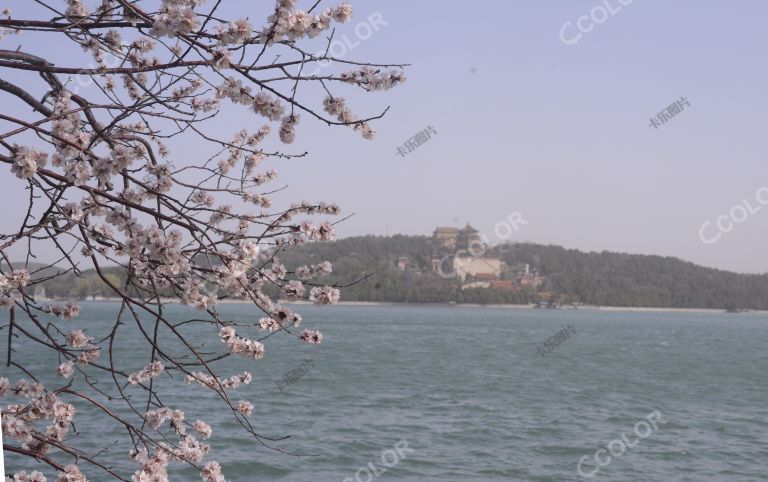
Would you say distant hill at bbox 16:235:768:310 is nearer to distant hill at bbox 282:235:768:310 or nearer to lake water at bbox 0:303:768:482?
distant hill at bbox 282:235:768:310

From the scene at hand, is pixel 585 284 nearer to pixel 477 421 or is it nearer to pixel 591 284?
pixel 591 284

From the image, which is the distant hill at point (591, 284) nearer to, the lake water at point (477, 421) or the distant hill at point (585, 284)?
the distant hill at point (585, 284)

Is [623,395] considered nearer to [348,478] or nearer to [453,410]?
[453,410]

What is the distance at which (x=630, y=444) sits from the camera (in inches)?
635

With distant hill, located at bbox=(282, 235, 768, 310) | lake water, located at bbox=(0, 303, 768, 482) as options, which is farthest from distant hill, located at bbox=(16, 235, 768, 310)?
lake water, located at bbox=(0, 303, 768, 482)

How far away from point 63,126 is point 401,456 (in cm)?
1161

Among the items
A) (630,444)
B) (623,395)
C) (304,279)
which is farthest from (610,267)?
(304,279)

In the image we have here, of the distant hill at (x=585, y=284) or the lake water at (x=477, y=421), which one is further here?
the distant hill at (x=585, y=284)

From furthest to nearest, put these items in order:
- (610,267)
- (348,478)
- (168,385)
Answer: (610,267), (168,385), (348,478)

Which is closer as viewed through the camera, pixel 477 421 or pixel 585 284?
pixel 477 421

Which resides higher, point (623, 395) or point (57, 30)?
point (57, 30)

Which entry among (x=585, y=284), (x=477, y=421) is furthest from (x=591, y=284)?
(x=477, y=421)

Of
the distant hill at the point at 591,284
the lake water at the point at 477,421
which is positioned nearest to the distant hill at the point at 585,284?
the distant hill at the point at 591,284

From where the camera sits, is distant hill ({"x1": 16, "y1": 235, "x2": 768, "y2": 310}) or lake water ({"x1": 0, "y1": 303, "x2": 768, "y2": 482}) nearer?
lake water ({"x1": 0, "y1": 303, "x2": 768, "y2": 482})
